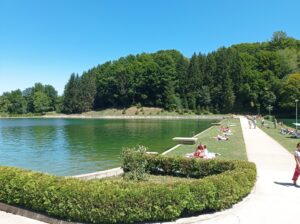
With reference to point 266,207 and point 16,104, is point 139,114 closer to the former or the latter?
point 16,104

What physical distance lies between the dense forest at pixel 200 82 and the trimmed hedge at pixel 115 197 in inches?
3305

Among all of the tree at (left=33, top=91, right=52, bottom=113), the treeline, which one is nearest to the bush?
the treeline

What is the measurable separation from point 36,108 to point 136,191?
145m

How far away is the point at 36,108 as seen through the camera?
14525cm

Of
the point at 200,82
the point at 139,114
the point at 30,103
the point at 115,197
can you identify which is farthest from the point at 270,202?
the point at 30,103

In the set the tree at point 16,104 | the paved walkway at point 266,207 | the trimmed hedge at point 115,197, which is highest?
the tree at point 16,104

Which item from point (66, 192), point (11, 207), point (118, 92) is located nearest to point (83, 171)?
point (11, 207)

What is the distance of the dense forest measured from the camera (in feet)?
339

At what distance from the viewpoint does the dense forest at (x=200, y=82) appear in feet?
339

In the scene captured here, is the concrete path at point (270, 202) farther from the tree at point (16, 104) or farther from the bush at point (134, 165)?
the tree at point (16, 104)

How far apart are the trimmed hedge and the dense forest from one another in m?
83.9

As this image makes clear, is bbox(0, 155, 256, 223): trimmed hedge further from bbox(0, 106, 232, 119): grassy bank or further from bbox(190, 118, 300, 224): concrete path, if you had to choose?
bbox(0, 106, 232, 119): grassy bank

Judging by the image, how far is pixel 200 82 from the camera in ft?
366

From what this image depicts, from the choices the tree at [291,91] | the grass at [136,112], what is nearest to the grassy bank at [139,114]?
the grass at [136,112]
